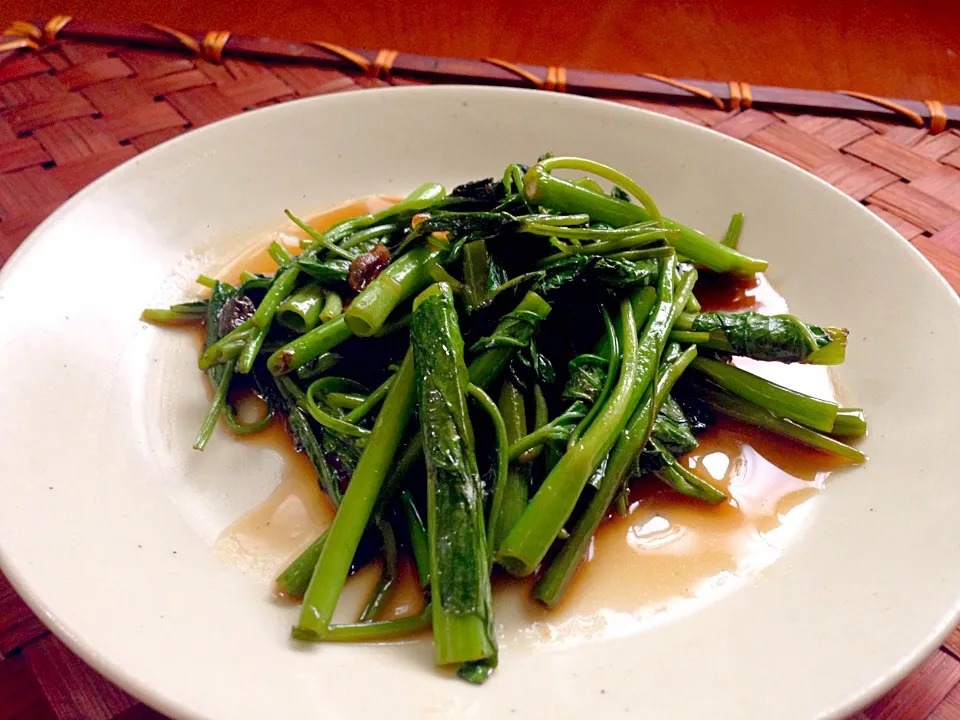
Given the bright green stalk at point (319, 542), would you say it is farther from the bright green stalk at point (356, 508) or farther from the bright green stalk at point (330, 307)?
the bright green stalk at point (330, 307)

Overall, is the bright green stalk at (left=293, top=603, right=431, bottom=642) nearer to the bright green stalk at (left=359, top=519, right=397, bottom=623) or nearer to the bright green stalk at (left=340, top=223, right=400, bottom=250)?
the bright green stalk at (left=359, top=519, right=397, bottom=623)

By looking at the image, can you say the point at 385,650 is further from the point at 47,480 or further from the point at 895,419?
the point at 895,419

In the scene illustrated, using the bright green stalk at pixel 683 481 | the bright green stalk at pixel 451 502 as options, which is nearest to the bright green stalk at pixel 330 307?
the bright green stalk at pixel 451 502

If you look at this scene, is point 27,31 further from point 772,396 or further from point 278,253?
point 772,396

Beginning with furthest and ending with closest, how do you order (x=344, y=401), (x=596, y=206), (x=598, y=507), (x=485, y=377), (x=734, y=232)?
Answer: (x=734, y=232)
(x=596, y=206)
(x=344, y=401)
(x=485, y=377)
(x=598, y=507)

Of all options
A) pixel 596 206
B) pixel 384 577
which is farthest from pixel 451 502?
pixel 596 206

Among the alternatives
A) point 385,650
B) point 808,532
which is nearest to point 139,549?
point 385,650
